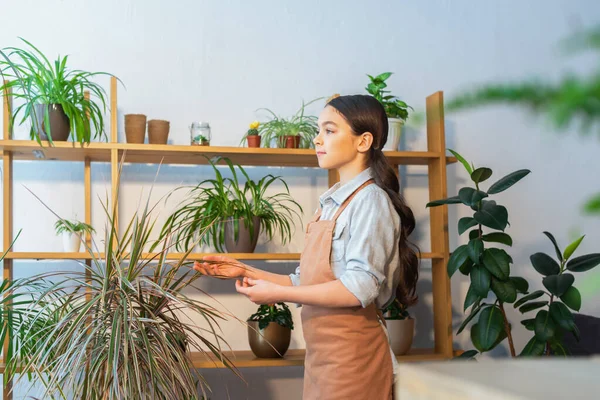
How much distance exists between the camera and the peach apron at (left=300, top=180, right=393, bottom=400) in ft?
6.00

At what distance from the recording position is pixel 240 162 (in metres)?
3.23

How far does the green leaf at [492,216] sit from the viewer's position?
2955 mm

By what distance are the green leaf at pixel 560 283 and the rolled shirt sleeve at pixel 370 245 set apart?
4.44 ft

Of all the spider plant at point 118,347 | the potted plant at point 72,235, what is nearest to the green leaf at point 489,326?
the spider plant at point 118,347

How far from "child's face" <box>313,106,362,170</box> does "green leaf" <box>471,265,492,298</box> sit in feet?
4.09

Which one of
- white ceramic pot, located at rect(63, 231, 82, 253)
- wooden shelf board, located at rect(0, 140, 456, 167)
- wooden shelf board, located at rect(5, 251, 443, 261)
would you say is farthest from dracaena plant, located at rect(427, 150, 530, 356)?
white ceramic pot, located at rect(63, 231, 82, 253)

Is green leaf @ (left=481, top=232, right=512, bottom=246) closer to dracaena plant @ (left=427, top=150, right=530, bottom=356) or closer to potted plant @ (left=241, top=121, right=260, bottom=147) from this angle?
dracaena plant @ (left=427, top=150, right=530, bottom=356)

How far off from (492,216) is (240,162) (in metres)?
1.17

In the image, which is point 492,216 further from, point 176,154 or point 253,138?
point 176,154

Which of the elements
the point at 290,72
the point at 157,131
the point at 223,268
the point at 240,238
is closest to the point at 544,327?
the point at 240,238

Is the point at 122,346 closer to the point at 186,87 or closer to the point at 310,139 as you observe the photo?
the point at 310,139

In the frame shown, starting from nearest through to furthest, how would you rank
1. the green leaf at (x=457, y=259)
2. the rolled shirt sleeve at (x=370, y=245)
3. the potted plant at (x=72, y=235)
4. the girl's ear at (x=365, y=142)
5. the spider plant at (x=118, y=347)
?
the rolled shirt sleeve at (x=370, y=245)
the spider plant at (x=118, y=347)
the girl's ear at (x=365, y=142)
the potted plant at (x=72, y=235)
the green leaf at (x=457, y=259)

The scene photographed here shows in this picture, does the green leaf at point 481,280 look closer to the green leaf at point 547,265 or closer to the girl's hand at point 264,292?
the green leaf at point 547,265

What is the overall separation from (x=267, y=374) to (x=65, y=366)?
5.20 feet
